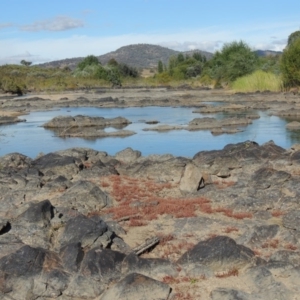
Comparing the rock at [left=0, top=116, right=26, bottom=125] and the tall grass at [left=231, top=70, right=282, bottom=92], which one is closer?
the rock at [left=0, top=116, right=26, bottom=125]

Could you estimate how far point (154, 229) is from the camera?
11.1 meters

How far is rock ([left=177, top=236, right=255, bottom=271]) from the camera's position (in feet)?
28.8

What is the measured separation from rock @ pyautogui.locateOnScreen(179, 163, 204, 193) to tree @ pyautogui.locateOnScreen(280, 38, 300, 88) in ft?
114

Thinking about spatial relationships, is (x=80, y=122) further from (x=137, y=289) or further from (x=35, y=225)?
(x=137, y=289)

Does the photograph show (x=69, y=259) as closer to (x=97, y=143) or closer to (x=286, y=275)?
(x=286, y=275)

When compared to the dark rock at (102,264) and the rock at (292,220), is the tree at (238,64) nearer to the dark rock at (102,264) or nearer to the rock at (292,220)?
the rock at (292,220)

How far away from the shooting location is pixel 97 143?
88.1 feet

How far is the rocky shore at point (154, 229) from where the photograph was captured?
823 centimetres

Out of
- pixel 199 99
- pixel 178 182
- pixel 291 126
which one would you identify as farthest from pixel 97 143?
pixel 199 99

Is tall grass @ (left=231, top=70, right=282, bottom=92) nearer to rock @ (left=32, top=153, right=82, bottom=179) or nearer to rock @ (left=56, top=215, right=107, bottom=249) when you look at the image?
rock @ (left=32, top=153, right=82, bottom=179)

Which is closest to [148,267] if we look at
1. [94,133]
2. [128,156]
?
[128,156]

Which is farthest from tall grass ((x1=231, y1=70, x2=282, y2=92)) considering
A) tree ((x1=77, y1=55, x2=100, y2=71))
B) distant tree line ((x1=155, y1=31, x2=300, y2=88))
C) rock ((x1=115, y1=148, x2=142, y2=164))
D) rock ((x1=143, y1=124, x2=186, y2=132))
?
tree ((x1=77, y1=55, x2=100, y2=71))

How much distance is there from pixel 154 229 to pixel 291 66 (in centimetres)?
3844

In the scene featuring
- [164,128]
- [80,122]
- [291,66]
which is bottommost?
[164,128]
